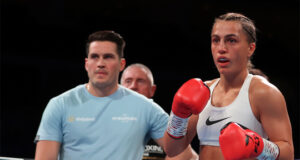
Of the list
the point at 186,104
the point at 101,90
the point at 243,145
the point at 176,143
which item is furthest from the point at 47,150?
the point at 243,145

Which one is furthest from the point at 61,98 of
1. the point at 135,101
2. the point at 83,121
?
the point at 135,101

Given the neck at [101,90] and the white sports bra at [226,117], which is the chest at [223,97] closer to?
the white sports bra at [226,117]

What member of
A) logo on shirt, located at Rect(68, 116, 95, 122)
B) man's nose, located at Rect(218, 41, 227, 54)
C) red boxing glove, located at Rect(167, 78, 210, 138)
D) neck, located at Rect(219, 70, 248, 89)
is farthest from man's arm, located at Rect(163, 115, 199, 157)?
logo on shirt, located at Rect(68, 116, 95, 122)

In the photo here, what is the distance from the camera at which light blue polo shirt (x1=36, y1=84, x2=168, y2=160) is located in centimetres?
203

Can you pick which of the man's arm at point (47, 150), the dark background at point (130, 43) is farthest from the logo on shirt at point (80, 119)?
the dark background at point (130, 43)

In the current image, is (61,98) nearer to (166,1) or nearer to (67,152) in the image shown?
(67,152)

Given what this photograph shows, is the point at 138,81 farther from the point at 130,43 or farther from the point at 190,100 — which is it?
the point at 130,43

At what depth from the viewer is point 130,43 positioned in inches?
279

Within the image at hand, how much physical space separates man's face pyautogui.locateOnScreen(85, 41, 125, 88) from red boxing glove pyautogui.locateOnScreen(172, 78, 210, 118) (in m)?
0.69

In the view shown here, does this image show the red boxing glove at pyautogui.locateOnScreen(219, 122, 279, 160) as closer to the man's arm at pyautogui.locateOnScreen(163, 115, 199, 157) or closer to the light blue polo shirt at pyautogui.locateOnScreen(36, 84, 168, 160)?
the man's arm at pyautogui.locateOnScreen(163, 115, 199, 157)

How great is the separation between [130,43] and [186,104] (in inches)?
223

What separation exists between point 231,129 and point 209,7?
20.3ft

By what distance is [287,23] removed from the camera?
7301 millimetres

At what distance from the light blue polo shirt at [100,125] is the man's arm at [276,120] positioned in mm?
771
